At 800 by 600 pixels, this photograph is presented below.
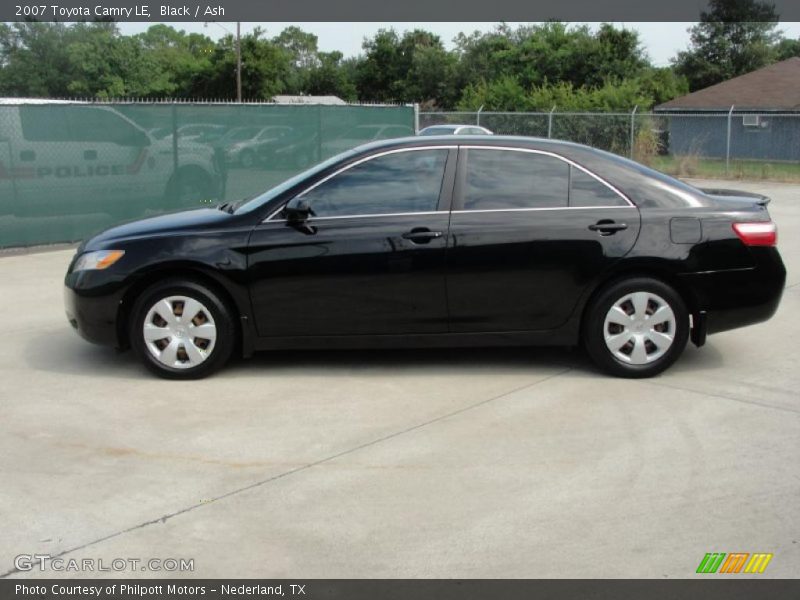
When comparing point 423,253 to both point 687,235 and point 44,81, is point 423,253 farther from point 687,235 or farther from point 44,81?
point 44,81

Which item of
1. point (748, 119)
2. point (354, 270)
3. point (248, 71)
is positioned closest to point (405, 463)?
point (354, 270)

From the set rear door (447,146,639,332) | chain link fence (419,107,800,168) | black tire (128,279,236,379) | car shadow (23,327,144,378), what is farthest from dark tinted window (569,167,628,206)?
chain link fence (419,107,800,168)

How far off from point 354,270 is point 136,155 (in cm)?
774

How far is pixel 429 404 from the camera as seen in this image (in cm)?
586

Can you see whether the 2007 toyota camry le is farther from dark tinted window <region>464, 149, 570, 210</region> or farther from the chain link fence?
the chain link fence

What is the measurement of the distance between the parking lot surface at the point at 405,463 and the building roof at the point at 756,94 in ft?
124

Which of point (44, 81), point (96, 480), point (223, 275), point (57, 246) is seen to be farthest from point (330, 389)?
point (44, 81)

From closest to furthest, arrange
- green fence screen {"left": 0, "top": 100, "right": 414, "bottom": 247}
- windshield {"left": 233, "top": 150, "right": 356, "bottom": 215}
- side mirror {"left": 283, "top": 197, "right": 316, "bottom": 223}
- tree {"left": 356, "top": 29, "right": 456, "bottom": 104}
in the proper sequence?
side mirror {"left": 283, "top": 197, "right": 316, "bottom": 223} < windshield {"left": 233, "top": 150, "right": 356, "bottom": 215} < green fence screen {"left": 0, "top": 100, "right": 414, "bottom": 247} < tree {"left": 356, "top": 29, "right": 456, "bottom": 104}

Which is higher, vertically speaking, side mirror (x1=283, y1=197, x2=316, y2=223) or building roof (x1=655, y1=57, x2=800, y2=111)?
building roof (x1=655, y1=57, x2=800, y2=111)

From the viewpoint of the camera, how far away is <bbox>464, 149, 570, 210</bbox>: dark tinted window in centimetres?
640

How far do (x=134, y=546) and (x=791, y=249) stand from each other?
A: 10007 millimetres

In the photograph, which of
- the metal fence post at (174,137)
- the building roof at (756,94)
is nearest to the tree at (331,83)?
the building roof at (756,94)

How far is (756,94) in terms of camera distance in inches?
1695

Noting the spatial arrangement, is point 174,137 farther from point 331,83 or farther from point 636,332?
point 331,83
